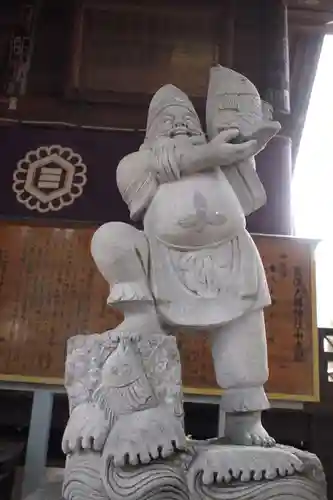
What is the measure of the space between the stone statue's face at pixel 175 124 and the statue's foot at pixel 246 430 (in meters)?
0.88

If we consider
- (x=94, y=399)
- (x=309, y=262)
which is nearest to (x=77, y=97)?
(x=309, y=262)

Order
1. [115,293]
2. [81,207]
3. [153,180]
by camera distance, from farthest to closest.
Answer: [81,207] < [153,180] < [115,293]

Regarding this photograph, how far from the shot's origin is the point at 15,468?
3.17 m

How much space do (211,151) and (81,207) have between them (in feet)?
7.01

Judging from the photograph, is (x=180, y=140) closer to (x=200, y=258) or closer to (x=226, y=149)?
(x=226, y=149)

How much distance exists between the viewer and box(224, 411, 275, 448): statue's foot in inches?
63.2

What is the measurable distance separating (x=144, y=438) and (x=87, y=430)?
0.48 feet

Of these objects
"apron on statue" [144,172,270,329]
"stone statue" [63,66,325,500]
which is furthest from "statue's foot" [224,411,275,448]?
"apron on statue" [144,172,270,329]

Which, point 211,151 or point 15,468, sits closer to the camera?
point 211,151

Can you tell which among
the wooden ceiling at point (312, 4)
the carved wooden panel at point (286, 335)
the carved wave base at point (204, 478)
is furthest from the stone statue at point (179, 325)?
the wooden ceiling at point (312, 4)

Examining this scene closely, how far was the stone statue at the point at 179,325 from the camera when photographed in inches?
55.8

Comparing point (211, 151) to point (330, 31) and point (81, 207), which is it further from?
point (330, 31)

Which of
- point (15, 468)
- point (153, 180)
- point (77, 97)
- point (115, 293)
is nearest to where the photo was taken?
point (115, 293)

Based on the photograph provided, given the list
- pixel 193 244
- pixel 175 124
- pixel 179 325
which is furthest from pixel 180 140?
pixel 179 325
